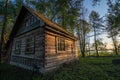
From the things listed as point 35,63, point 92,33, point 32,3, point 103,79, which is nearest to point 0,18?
point 32,3

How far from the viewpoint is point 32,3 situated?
25172 mm

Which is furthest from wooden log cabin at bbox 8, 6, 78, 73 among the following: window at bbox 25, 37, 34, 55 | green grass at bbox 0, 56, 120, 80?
green grass at bbox 0, 56, 120, 80

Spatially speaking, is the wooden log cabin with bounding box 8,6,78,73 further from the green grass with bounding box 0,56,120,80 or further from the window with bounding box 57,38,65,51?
the green grass with bounding box 0,56,120,80

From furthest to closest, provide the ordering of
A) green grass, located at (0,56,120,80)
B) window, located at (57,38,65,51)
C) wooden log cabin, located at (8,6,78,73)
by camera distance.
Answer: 1. window, located at (57,38,65,51)
2. wooden log cabin, located at (8,6,78,73)
3. green grass, located at (0,56,120,80)

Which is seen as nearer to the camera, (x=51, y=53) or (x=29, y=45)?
(x=51, y=53)

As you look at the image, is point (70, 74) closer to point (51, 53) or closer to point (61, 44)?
point (51, 53)

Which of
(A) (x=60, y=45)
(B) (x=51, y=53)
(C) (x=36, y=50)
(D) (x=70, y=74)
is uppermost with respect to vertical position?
(A) (x=60, y=45)

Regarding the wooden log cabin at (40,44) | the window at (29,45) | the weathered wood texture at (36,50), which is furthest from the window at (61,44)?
the window at (29,45)

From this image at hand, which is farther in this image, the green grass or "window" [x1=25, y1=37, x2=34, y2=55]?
"window" [x1=25, y1=37, x2=34, y2=55]

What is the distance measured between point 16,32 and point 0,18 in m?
14.1

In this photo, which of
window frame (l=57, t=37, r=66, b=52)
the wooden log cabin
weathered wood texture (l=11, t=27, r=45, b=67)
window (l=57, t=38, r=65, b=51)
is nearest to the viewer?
the wooden log cabin

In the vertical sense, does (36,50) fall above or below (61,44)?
below

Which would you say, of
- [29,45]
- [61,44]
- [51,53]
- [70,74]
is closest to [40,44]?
[51,53]

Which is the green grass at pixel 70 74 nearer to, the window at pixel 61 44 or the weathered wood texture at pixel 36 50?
the weathered wood texture at pixel 36 50
